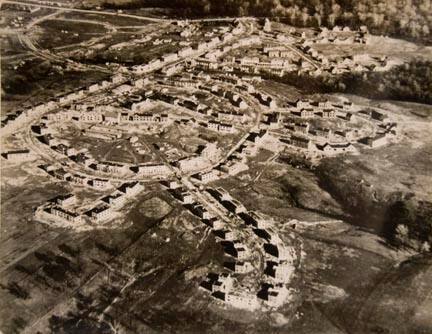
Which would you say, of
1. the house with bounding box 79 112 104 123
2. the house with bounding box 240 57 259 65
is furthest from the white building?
the house with bounding box 240 57 259 65

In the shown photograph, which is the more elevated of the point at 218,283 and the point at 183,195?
the point at 183,195

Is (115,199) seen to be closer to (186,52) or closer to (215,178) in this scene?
(215,178)

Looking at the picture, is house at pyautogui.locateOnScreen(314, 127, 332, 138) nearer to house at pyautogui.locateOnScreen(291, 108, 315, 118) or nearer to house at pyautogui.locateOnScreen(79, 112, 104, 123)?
house at pyautogui.locateOnScreen(291, 108, 315, 118)

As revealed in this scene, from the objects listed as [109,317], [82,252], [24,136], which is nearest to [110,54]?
[24,136]

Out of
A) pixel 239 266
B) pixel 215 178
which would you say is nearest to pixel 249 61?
pixel 215 178

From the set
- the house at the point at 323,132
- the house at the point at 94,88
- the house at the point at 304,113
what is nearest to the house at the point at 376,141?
the house at the point at 323,132

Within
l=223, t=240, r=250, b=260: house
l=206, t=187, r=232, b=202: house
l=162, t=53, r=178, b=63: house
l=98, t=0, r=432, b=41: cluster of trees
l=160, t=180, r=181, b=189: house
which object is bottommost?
l=223, t=240, r=250, b=260: house

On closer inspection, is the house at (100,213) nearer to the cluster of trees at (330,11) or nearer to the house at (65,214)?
the house at (65,214)

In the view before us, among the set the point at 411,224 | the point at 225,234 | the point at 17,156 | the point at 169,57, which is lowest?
the point at 411,224
